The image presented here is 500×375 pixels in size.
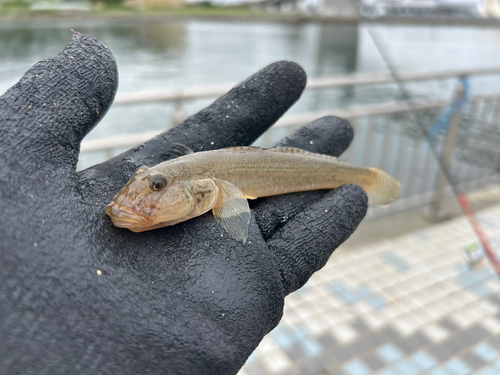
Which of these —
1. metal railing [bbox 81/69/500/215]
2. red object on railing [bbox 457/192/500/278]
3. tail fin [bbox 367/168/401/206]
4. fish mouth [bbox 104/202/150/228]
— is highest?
fish mouth [bbox 104/202/150/228]

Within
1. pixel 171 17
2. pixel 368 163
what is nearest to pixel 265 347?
pixel 368 163

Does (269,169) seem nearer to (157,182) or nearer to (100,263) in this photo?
(157,182)

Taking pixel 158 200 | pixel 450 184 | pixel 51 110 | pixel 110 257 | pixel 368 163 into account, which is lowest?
pixel 450 184

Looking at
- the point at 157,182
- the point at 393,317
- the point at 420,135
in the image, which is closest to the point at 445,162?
the point at 420,135

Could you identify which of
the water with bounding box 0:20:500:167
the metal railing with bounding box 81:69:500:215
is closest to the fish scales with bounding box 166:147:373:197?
the metal railing with bounding box 81:69:500:215

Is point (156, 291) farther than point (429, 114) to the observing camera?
No

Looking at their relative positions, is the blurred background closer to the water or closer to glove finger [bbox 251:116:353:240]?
the water

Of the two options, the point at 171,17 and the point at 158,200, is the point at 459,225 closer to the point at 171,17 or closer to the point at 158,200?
the point at 158,200

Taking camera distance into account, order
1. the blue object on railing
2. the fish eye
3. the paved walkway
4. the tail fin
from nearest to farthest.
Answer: the fish eye
the tail fin
the paved walkway
the blue object on railing
